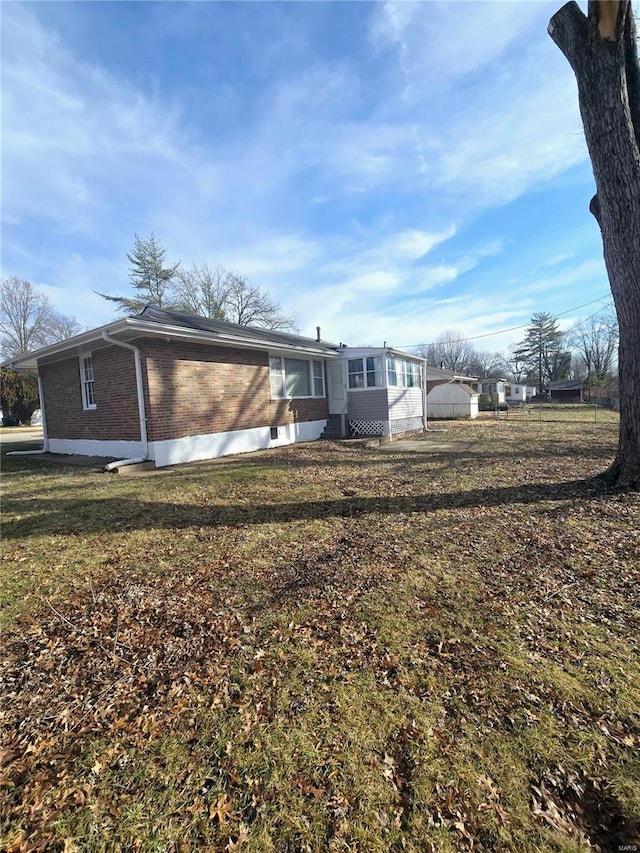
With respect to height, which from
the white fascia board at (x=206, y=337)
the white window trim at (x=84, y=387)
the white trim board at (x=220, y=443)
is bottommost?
the white trim board at (x=220, y=443)

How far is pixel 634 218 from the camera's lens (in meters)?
5.29

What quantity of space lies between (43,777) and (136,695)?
513mm

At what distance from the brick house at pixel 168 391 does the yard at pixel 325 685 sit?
4.59 meters

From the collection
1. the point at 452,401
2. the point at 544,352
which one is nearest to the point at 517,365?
the point at 544,352

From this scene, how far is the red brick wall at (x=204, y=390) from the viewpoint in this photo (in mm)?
8938

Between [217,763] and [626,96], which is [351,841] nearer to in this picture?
[217,763]

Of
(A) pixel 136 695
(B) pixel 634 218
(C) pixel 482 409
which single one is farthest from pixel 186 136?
(C) pixel 482 409

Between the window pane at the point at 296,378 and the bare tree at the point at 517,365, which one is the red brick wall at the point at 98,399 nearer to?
the window pane at the point at 296,378

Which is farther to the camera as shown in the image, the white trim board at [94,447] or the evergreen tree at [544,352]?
the evergreen tree at [544,352]

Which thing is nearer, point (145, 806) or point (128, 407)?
point (145, 806)

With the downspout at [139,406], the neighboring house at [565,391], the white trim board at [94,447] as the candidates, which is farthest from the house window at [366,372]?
the neighboring house at [565,391]

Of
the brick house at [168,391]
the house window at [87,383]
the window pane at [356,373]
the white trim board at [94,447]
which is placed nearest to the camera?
the brick house at [168,391]

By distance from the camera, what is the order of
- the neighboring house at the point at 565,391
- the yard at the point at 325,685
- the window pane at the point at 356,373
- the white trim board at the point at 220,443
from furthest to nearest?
the neighboring house at the point at 565,391 < the window pane at the point at 356,373 < the white trim board at the point at 220,443 < the yard at the point at 325,685

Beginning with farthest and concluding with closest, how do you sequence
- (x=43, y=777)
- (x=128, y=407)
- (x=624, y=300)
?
(x=128, y=407), (x=624, y=300), (x=43, y=777)
